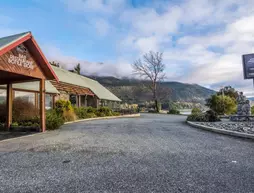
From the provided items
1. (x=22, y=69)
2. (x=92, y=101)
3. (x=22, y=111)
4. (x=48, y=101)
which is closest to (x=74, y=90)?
(x=48, y=101)

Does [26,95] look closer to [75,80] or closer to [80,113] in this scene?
[80,113]

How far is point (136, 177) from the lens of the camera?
305cm

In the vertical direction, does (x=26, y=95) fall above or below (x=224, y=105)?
above

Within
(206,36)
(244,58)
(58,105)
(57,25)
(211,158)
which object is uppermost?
(57,25)

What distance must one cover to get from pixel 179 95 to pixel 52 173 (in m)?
63.2

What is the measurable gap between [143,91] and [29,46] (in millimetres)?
32871

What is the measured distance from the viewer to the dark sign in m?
11.2

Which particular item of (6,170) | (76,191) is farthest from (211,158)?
(6,170)

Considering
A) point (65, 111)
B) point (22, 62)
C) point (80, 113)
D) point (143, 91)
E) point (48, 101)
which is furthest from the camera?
point (143, 91)

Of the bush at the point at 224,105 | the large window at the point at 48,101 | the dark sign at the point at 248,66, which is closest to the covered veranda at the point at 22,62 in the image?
the large window at the point at 48,101

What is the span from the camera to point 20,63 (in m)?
7.00

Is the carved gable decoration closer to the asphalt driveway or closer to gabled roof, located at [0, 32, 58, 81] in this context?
gabled roof, located at [0, 32, 58, 81]

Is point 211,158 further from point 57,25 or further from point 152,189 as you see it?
point 57,25

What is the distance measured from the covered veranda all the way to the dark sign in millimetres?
11767
